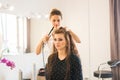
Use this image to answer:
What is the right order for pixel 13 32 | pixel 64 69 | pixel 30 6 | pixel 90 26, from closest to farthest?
1. pixel 64 69
2. pixel 13 32
3. pixel 30 6
4. pixel 90 26

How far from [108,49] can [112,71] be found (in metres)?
0.36

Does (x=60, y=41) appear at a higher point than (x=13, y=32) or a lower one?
lower

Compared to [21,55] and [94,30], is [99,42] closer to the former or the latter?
[94,30]

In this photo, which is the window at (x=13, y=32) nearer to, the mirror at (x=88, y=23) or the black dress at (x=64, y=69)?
the mirror at (x=88, y=23)

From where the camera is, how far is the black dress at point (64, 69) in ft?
3.70

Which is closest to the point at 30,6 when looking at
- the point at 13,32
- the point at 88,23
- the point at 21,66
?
the point at 13,32

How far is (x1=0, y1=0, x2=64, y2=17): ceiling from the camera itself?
2.79 meters

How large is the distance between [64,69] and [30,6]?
2030 mm

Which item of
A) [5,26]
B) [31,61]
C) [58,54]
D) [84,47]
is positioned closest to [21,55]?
[31,61]

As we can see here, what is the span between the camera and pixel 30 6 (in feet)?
9.89

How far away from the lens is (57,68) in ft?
3.85

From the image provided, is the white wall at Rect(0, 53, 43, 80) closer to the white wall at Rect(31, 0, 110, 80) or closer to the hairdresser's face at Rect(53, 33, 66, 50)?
the white wall at Rect(31, 0, 110, 80)

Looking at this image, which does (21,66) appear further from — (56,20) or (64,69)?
(64,69)

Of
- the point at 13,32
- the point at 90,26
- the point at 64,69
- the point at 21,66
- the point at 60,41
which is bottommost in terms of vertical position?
the point at 21,66
